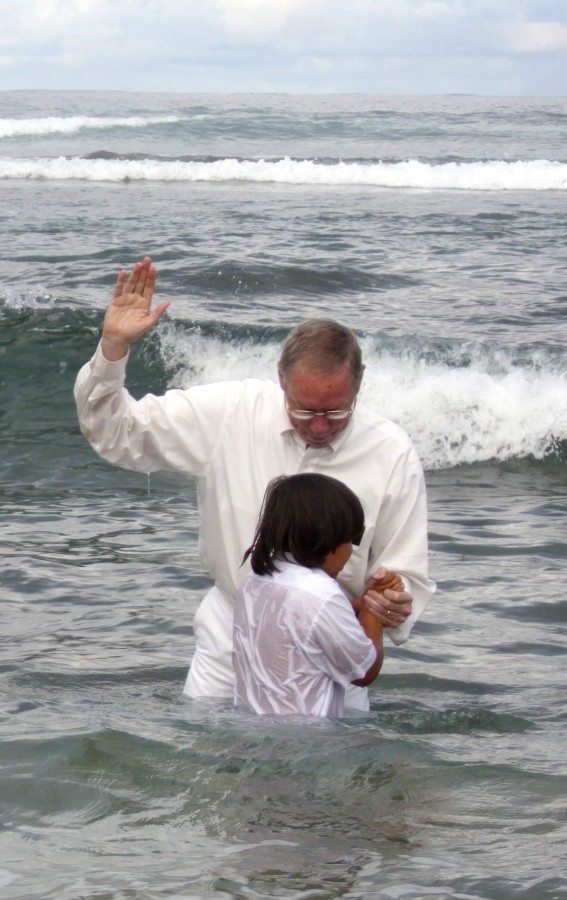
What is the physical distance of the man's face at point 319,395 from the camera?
3.92 m

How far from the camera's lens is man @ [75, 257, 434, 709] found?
397 centimetres

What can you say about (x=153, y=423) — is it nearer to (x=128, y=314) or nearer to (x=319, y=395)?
(x=128, y=314)

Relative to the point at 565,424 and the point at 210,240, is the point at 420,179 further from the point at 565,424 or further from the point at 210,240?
the point at 565,424

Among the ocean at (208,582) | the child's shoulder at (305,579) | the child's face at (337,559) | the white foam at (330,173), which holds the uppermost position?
the white foam at (330,173)

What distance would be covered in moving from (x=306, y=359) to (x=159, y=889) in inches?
61.4

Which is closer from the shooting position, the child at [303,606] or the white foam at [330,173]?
the child at [303,606]

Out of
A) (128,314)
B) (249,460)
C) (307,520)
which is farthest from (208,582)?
(307,520)

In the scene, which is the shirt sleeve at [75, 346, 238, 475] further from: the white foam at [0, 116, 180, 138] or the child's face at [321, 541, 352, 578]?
the white foam at [0, 116, 180, 138]

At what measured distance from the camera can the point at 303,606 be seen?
3797 millimetres

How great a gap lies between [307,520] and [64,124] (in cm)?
3829

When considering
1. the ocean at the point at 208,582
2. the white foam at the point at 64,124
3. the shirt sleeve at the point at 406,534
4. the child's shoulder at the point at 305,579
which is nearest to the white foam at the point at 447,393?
the ocean at the point at 208,582

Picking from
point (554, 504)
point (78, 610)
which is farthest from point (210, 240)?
point (78, 610)

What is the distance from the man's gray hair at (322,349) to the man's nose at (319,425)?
0.14 metres

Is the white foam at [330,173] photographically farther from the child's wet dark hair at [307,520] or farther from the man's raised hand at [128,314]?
the child's wet dark hair at [307,520]
